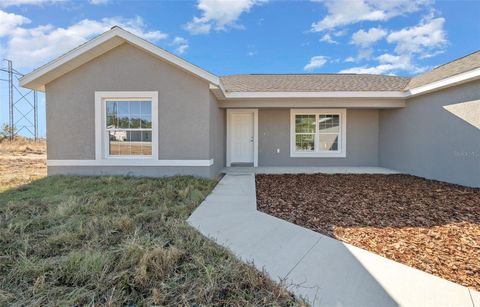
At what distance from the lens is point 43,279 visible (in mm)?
2621

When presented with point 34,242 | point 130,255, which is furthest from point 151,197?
point 130,255

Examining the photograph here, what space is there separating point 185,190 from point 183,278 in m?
3.72

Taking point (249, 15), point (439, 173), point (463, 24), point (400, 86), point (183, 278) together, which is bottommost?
A: point (183, 278)

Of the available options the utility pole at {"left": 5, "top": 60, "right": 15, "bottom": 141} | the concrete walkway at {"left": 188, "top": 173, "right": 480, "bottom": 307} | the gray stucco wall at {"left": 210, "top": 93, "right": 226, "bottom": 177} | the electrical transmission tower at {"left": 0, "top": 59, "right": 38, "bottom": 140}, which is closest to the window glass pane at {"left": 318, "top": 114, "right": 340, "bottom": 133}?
the gray stucco wall at {"left": 210, "top": 93, "right": 226, "bottom": 177}

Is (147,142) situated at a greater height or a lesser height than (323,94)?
lesser

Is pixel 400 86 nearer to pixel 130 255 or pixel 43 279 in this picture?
pixel 130 255

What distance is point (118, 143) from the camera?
28.8ft

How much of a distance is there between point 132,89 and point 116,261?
6.63 m

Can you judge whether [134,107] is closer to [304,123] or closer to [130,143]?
[130,143]

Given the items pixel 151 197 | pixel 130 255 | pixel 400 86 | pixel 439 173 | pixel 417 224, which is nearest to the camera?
pixel 130 255

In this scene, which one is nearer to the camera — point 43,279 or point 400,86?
point 43,279

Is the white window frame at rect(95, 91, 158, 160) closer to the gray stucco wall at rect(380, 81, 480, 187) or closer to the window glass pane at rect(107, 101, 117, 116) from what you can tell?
the window glass pane at rect(107, 101, 117, 116)

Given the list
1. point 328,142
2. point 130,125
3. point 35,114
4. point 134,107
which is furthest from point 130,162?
point 35,114

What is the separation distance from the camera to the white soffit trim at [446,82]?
7.03 meters
